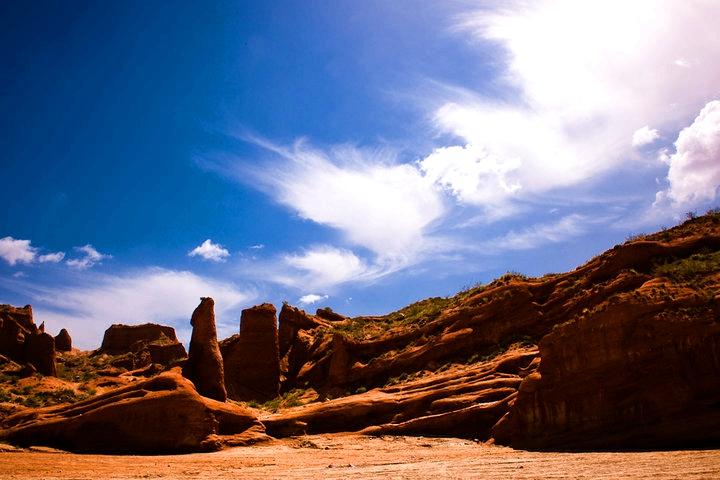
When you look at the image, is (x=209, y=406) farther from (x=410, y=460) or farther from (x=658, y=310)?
(x=658, y=310)

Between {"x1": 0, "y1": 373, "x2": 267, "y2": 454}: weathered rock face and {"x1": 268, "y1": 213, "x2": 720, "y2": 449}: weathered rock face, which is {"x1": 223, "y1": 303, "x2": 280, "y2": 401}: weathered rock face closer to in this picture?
{"x1": 268, "y1": 213, "x2": 720, "y2": 449}: weathered rock face

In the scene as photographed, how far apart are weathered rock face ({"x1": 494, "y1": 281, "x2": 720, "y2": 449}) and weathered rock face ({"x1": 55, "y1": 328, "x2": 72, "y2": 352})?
8167 cm

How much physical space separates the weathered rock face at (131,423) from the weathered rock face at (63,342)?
218 feet

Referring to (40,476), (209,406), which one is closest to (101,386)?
(209,406)

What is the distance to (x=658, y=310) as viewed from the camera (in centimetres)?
1730

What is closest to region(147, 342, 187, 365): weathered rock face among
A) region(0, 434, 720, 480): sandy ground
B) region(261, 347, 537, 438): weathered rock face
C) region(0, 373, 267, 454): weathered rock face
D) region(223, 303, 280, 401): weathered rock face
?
region(223, 303, 280, 401): weathered rock face

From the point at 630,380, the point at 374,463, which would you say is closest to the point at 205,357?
the point at 374,463

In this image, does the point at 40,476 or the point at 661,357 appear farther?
the point at 661,357

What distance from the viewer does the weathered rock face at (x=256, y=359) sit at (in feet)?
138

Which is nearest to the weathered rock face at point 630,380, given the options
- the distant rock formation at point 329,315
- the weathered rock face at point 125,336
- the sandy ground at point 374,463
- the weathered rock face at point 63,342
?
the sandy ground at point 374,463

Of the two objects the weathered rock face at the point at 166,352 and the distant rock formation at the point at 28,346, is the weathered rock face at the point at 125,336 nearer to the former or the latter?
the weathered rock face at the point at 166,352

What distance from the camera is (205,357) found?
29734mm

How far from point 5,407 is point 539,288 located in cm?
3196

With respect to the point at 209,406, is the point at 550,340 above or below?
above
